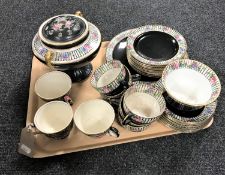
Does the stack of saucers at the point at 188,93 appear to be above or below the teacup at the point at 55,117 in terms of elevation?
above

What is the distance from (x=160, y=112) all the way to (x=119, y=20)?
2.23 ft

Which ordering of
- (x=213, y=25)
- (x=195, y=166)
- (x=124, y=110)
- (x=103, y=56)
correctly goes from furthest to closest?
(x=213, y=25), (x=103, y=56), (x=195, y=166), (x=124, y=110)

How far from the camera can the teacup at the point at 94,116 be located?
80 centimetres

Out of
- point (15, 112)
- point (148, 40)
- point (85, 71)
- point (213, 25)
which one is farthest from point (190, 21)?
point (15, 112)

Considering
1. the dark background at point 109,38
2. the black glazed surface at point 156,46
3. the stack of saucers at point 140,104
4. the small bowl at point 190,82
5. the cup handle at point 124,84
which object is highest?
the black glazed surface at point 156,46

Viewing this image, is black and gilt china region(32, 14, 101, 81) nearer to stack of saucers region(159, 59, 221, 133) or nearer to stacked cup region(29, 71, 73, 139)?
stacked cup region(29, 71, 73, 139)

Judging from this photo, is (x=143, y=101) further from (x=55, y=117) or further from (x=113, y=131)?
(x=55, y=117)

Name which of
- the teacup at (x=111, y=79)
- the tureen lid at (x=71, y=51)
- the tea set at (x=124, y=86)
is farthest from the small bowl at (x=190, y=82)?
the tureen lid at (x=71, y=51)

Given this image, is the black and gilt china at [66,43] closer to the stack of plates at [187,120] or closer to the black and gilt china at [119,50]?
the black and gilt china at [119,50]

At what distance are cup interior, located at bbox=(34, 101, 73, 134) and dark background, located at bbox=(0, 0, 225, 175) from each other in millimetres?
113

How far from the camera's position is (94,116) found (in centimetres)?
83

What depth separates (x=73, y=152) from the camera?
2.86 ft

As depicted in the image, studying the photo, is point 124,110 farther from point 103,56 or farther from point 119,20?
point 119,20

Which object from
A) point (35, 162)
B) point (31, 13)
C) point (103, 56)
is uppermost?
point (103, 56)
